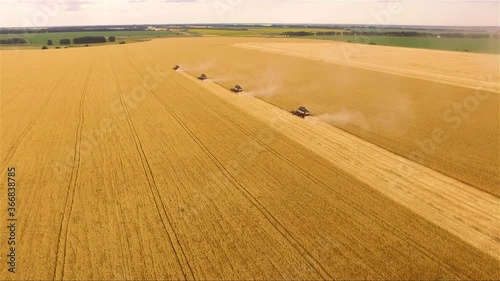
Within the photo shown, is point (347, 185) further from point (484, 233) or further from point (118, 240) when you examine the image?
point (118, 240)

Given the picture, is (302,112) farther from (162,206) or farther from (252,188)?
(162,206)

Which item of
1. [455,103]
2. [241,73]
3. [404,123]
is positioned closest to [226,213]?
[404,123]

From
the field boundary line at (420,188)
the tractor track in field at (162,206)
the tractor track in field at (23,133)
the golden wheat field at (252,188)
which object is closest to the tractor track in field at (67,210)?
the golden wheat field at (252,188)
